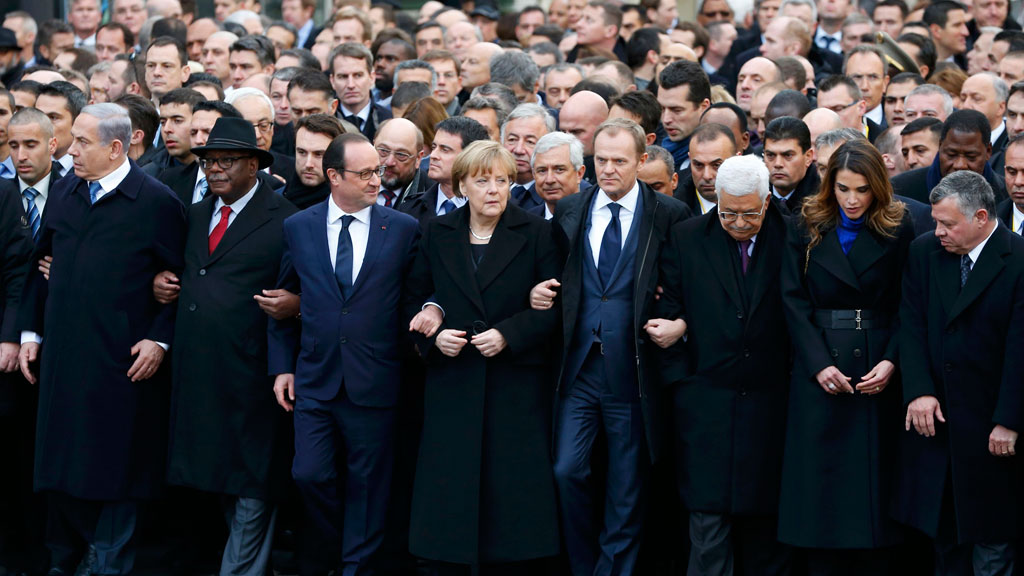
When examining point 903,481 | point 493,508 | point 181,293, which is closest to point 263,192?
point 181,293

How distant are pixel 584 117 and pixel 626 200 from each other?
201 cm

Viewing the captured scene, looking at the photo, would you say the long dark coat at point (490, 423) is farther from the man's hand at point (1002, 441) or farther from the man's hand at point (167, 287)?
the man's hand at point (1002, 441)

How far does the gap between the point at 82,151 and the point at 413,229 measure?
179 cm

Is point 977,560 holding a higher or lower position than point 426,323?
lower

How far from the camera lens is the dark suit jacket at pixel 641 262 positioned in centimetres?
668

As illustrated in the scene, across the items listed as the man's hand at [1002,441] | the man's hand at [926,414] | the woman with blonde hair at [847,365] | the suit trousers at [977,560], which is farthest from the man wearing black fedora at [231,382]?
the man's hand at [1002,441]

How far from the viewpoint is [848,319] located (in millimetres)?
6512

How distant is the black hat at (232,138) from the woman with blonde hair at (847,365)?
2.78 meters

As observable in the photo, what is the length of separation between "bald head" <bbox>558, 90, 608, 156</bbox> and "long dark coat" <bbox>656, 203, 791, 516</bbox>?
227cm

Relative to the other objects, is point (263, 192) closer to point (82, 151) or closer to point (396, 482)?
point (82, 151)

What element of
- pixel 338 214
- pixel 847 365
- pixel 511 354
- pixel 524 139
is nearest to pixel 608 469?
pixel 511 354

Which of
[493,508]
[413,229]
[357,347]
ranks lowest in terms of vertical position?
[493,508]

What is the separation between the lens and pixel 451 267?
682 centimetres

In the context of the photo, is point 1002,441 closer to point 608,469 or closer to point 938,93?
point 608,469
